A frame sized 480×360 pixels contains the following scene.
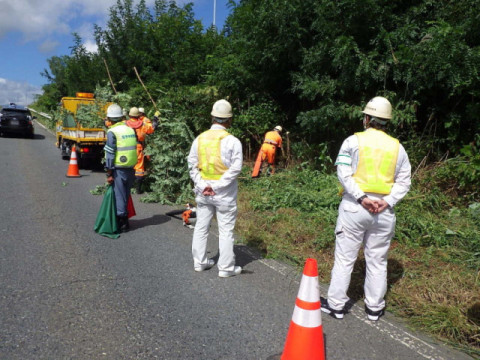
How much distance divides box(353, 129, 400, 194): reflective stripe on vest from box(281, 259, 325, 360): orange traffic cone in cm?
107

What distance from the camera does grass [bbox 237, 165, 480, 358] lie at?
3566mm

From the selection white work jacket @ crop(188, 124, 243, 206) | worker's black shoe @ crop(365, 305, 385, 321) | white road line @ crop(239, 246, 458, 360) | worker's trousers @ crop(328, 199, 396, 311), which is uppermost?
white work jacket @ crop(188, 124, 243, 206)

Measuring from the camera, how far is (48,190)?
29.9 ft

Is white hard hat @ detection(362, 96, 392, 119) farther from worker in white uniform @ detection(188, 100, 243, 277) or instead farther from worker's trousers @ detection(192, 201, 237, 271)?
worker's trousers @ detection(192, 201, 237, 271)

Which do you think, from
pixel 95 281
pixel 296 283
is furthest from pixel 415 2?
pixel 95 281

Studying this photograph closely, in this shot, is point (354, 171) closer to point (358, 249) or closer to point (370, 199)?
point (370, 199)

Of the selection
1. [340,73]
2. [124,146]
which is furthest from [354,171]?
[340,73]

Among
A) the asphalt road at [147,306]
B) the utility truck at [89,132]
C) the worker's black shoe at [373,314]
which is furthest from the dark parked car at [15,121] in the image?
the worker's black shoe at [373,314]

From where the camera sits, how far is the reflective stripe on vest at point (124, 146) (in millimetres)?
6012

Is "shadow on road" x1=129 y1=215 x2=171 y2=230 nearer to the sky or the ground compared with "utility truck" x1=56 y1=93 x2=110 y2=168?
nearer to the ground

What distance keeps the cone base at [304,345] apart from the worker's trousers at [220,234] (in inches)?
68.5

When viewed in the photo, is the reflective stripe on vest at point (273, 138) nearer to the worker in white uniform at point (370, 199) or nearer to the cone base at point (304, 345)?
the worker in white uniform at point (370, 199)

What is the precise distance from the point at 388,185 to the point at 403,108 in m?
4.92

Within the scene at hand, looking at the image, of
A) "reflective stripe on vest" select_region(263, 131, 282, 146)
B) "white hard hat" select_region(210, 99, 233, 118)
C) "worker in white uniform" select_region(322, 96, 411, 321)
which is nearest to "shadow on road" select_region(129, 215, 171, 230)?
"white hard hat" select_region(210, 99, 233, 118)
